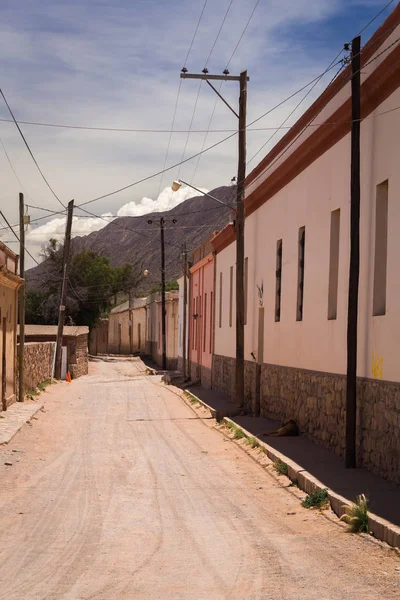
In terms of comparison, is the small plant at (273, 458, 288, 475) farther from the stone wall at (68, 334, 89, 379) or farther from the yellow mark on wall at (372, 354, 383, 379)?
the stone wall at (68, 334, 89, 379)

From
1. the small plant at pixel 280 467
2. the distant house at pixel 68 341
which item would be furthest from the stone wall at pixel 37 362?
the small plant at pixel 280 467

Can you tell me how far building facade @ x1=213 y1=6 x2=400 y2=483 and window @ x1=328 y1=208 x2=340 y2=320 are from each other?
0.02 metres

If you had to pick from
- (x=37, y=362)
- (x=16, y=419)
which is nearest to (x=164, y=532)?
(x=16, y=419)

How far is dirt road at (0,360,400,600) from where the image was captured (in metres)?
6.71

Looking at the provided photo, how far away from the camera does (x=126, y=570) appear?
718cm

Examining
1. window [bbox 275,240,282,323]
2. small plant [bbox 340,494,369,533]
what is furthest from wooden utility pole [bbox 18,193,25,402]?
small plant [bbox 340,494,369,533]

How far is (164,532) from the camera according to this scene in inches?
352

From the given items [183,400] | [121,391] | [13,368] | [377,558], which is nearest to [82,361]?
[121,391]

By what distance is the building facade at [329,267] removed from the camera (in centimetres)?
1155

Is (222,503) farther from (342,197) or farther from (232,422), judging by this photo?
(232,422)

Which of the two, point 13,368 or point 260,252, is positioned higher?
point 260,252

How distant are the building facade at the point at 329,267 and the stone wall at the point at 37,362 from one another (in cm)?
932

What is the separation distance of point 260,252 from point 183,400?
882 centimetres

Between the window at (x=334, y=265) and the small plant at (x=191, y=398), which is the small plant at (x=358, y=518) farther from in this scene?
the small plant at (x=191, y=398)
